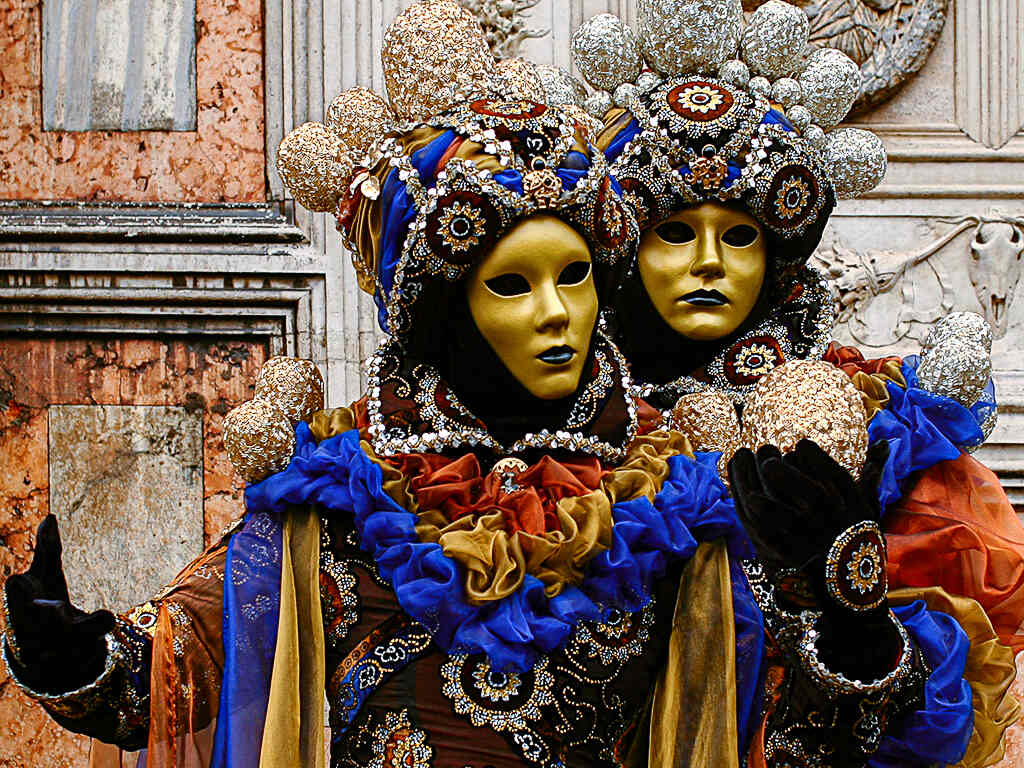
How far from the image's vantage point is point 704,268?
8.43 feet

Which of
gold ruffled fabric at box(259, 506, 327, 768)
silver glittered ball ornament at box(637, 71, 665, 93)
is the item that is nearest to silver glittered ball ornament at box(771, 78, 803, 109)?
silver glittered ball ornament at box(637, 71, 665, 93)

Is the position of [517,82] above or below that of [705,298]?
above

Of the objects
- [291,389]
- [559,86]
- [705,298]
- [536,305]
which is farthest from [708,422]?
[559,86]

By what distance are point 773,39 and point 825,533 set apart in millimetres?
1068

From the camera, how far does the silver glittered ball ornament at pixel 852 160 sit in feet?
8.91

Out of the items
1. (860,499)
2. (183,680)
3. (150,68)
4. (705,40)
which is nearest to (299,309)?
(150,68)

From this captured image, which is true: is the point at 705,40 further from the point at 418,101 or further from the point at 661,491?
the point at 661,491

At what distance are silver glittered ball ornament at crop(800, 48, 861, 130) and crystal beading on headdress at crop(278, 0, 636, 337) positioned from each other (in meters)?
0.50

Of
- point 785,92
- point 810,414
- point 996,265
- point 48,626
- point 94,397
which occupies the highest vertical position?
point 785,92

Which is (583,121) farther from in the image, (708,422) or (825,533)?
(825,533)

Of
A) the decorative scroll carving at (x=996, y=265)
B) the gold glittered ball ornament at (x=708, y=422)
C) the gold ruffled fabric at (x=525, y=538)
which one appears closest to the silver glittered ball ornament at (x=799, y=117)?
the gold glittered ball ornament at (x=708, y=422)

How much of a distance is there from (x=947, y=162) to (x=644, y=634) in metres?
2.12

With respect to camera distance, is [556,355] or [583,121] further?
[583,121]

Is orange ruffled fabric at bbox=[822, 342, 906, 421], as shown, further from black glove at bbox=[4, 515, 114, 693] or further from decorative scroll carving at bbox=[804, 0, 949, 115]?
decorative scroll carving at bbox=[804, 0, 949, 115]
